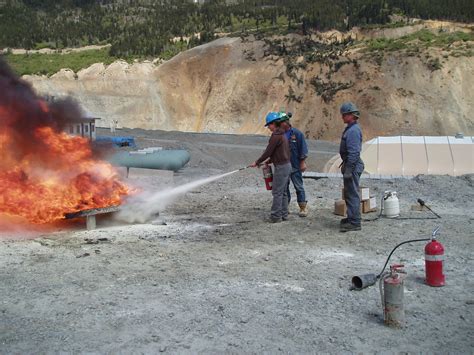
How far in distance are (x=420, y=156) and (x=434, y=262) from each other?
11.3m

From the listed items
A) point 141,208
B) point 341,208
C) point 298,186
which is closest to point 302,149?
point 298,186

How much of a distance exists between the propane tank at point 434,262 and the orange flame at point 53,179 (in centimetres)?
650

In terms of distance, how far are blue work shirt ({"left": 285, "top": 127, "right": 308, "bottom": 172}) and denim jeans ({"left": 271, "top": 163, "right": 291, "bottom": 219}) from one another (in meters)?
0.78

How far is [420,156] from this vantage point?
55.1ft

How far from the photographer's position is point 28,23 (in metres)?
60.5

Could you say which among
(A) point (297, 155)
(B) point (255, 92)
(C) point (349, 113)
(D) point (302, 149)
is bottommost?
(A) point (297, 155)

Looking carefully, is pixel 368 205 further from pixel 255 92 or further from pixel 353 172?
pixel 255 92

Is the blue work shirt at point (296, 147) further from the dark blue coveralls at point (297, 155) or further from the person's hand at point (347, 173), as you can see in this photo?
the person's hand at point (347, 173)

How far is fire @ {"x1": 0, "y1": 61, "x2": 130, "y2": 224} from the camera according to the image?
9.70 metres

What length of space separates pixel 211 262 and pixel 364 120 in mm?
29347

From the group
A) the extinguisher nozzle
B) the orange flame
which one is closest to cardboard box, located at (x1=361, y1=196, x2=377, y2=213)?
the extinguisher nozzle

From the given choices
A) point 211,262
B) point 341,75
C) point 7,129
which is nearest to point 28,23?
point 341,75

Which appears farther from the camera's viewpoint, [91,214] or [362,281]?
[91,214]

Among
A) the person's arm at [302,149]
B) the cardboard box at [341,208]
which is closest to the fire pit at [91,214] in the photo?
the person's arm at [302,149]
